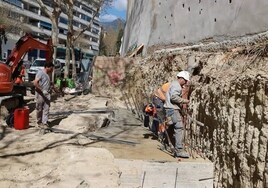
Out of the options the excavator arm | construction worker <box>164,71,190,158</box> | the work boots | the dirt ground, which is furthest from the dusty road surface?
the excavator arm

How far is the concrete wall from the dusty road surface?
2657mm

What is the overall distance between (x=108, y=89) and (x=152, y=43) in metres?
3.55

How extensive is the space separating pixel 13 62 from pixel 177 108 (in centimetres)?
693

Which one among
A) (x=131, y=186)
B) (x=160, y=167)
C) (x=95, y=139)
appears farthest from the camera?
(x=95, y=139)

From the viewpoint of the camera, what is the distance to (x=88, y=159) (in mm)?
7219

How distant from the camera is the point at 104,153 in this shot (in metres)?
7.39

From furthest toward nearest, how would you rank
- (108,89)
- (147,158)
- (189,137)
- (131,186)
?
(108,89) → (189,137) → (147,158) → (131,186)

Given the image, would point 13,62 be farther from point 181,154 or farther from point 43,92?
point 181,154

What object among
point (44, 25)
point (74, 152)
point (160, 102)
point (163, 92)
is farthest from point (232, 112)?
point (44, 25)

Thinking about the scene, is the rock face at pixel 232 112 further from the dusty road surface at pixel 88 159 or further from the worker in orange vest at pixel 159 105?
the worker in orange vest at pixel 159 105

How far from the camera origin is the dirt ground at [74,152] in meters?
6.50

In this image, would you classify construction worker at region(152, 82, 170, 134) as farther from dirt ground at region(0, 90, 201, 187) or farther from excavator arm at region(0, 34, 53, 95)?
excavator arm at region(0, 34, 53, 95)

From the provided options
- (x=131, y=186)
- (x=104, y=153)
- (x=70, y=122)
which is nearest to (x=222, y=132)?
(x=131, y=186)

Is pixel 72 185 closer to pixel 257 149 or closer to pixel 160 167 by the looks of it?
pixel 160 167
